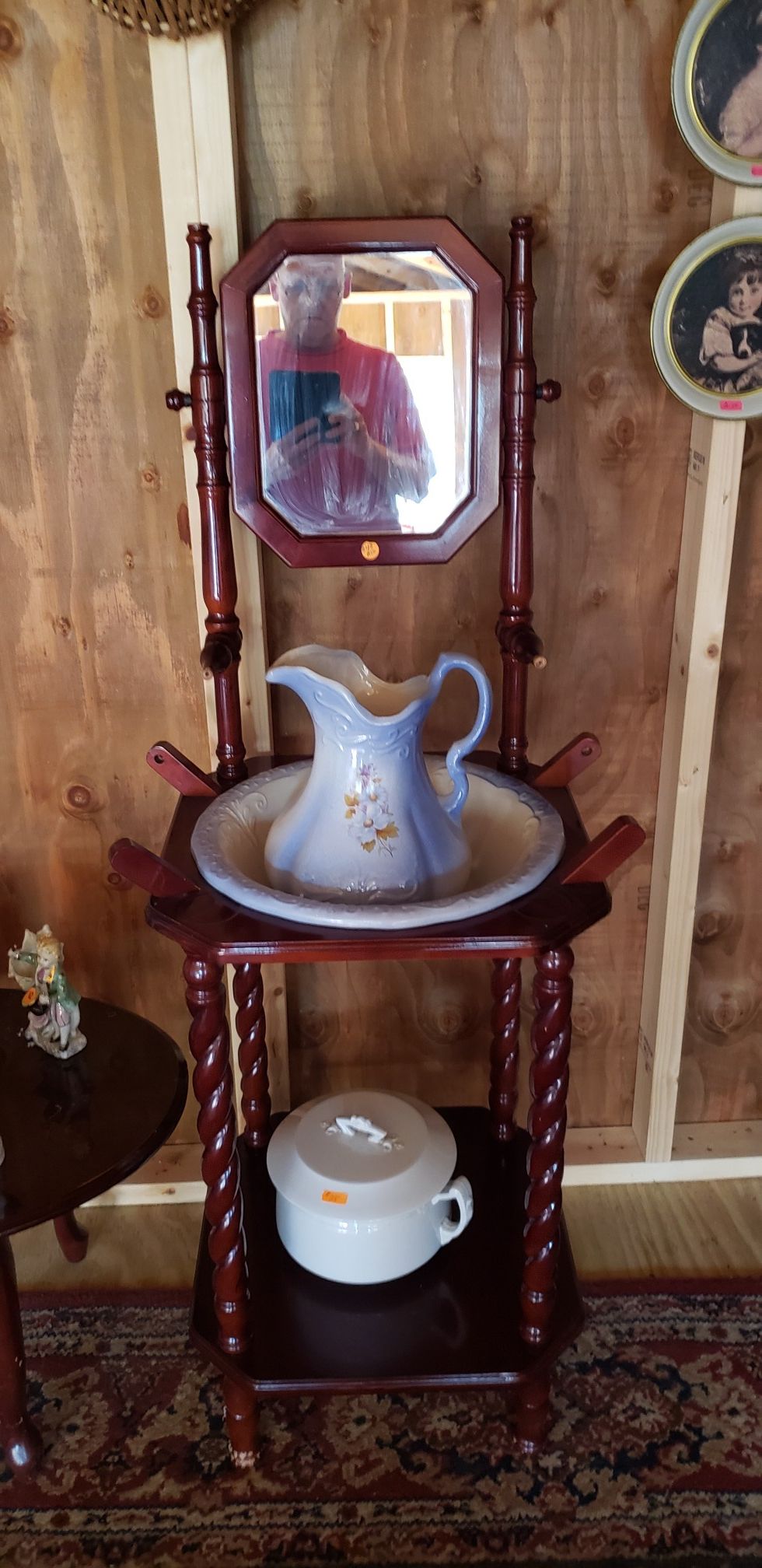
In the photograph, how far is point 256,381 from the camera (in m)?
1.29

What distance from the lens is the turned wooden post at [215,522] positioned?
125 cm

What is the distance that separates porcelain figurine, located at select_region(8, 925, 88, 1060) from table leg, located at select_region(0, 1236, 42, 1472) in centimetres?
24

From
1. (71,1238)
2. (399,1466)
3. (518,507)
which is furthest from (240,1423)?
(518,507)

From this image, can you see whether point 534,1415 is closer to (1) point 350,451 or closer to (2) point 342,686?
(2) point 342,686

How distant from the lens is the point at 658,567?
4.97 ft

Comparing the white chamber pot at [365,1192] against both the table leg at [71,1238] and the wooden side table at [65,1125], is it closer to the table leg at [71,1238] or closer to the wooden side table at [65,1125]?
the wooden side table at [65,1125]

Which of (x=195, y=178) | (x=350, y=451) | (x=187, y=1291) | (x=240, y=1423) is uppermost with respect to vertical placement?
A: (x=195, y=178)

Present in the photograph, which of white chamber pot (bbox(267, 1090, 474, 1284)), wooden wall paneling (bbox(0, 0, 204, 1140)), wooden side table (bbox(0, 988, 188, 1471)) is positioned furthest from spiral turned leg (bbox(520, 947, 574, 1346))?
wooden wall paneling (bbox(0, 0, 204, 1140))

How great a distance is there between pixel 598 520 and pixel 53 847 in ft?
2.82

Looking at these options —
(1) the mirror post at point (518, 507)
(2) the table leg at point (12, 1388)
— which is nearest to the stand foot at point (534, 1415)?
(2) the table leg at point (12, 1388)

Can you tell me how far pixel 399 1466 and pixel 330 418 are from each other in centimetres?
121

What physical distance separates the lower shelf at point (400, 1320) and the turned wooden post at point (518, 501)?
0.59 m

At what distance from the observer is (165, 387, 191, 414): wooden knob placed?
1269 mm

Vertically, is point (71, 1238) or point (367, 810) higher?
point (367, 810)
